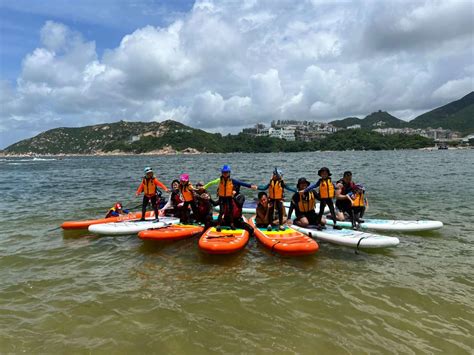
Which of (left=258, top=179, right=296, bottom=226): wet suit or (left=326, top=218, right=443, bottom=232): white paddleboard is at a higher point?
Result: (left=258, top=179, right=296, bottom=226): wet suit

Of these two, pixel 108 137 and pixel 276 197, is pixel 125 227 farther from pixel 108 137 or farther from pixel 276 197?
pixel 108 137

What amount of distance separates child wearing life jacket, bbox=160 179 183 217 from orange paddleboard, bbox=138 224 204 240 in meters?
1.95

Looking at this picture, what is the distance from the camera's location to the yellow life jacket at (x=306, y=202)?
410 inches

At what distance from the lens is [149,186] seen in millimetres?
11656

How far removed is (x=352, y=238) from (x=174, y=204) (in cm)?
668

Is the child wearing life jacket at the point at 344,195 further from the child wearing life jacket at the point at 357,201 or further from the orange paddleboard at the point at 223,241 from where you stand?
the orange paddleboard at the point at 223,241

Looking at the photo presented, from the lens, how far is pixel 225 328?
5297 millimetres

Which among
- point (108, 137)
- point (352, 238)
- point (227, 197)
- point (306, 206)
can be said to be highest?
point (108, 137)

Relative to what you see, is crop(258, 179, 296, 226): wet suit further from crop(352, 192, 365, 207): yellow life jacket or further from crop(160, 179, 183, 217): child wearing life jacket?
crop(160, 179, 183, 217): child wearing life jacket

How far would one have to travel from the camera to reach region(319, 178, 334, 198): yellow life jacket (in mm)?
10208

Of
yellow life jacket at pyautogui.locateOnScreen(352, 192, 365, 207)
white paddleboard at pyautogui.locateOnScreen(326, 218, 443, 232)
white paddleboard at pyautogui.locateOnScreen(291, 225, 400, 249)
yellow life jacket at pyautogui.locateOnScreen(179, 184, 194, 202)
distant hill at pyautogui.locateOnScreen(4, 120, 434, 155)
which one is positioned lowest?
white paddleboard at pyautogui.locateOnScreen(326, 218, 443, 232)

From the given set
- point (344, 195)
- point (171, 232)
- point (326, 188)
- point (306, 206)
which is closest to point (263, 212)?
point (306, 206)

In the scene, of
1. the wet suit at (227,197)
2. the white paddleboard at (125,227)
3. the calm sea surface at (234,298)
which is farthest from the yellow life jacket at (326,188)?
the white paddleboard at (125,227)

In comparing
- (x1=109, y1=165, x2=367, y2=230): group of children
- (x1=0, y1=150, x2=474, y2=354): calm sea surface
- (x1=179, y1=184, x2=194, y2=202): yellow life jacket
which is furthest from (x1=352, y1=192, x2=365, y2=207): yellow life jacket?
(x1=179, y1=184, x2=194, y2=202): yellow life jacket
